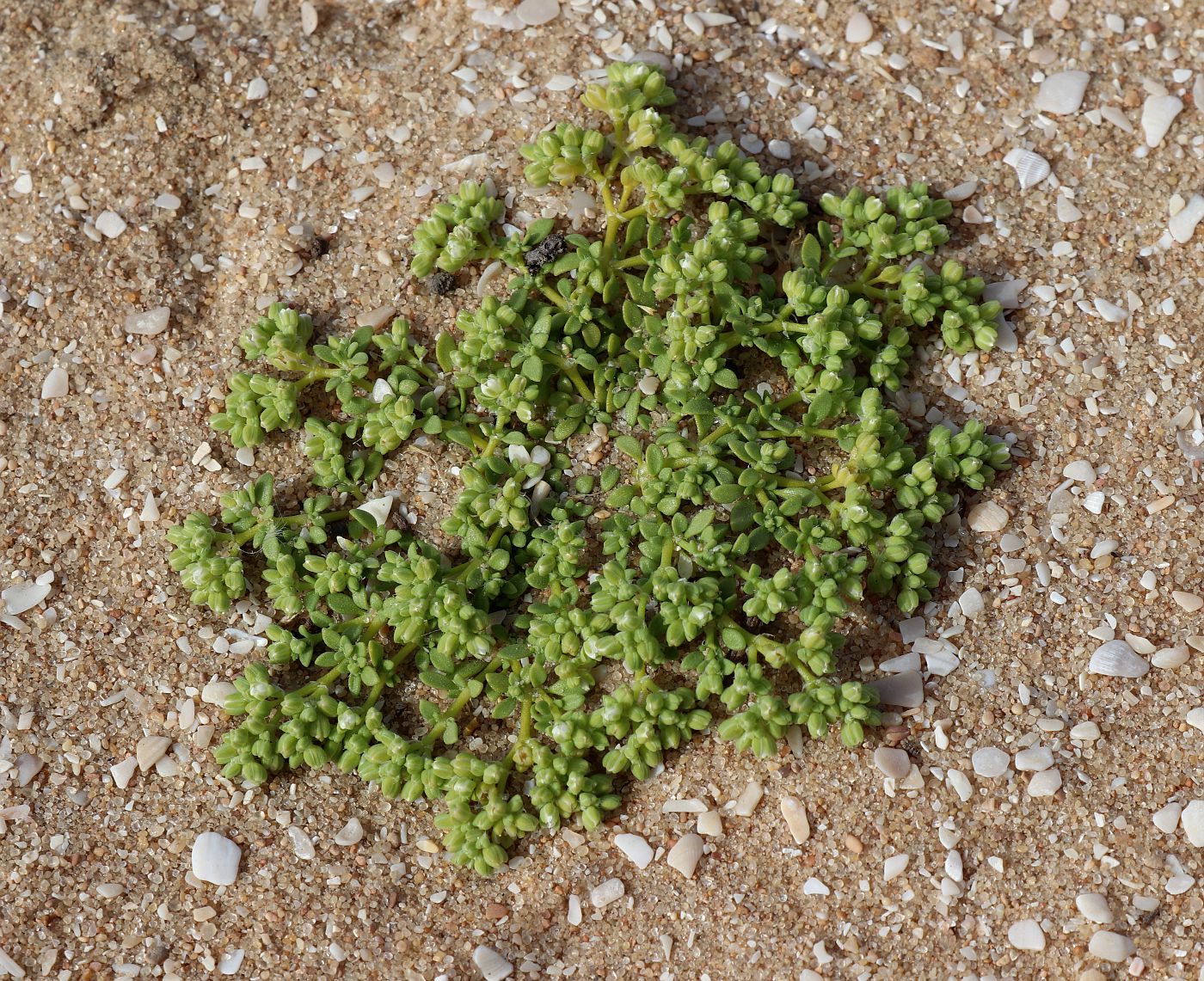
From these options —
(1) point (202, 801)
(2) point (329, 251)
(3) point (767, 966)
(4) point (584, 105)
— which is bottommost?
(3) point (767, 966)

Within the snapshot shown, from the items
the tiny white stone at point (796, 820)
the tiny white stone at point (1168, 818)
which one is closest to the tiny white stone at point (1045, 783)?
the tiny white stone at point (1168, 818)

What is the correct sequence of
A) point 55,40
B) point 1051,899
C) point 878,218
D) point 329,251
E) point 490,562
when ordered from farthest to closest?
point 55,40 < point 329,251 < point 878,218 < point 490,562 < point 1051,899

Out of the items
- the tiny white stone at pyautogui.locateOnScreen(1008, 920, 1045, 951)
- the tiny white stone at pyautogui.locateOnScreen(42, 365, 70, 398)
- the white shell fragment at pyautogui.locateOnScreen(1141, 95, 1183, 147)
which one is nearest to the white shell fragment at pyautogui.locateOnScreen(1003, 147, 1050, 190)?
the white shell fragment at pyautogui.locateOnScreen(1141, 95, 1183, 147)

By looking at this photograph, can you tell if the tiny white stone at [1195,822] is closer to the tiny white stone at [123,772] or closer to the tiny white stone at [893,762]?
the tiny white stone at [893,762]

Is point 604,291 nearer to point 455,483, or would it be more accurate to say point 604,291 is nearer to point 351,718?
point 455,483

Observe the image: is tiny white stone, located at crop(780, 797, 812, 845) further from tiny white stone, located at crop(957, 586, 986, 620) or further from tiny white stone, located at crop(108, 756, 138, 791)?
tiny white stone, located at crop(108, 756, 138, 791)

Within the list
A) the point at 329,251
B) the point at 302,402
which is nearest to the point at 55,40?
the point at 329,251
